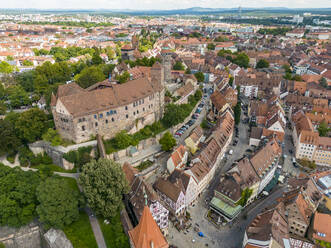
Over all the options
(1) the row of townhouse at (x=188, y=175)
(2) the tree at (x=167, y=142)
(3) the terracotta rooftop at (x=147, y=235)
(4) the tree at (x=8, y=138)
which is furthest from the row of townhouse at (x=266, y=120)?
(4) the tree at (x=8, y=138)

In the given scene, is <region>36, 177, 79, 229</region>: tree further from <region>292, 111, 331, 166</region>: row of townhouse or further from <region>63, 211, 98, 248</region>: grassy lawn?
<region>292, 111, 331, 166</region>: row of townhouse

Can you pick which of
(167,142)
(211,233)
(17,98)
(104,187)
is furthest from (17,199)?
(17,98)

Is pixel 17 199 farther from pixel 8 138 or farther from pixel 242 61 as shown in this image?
pixel 242 61

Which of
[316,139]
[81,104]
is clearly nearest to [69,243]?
[81,104]

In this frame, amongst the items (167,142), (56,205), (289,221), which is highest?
Result: (56,205)

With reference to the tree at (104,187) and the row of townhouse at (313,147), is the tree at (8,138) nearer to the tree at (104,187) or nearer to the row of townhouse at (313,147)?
the tree at (104,187)

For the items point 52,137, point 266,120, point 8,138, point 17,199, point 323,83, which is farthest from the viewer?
point 323,83
